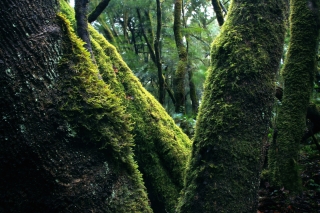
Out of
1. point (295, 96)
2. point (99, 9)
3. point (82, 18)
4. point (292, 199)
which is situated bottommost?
point (292, 199)

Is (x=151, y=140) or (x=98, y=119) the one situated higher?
(x=98, y=119)

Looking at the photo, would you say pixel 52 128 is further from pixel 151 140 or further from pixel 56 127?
pixel 151 140

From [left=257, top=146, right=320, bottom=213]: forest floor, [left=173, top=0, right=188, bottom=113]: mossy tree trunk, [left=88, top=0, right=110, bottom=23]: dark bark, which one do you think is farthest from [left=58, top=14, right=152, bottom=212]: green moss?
[left=173, top=0, right=188, bottom=113]: mossy tree trunk

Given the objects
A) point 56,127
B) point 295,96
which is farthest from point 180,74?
point 56,127

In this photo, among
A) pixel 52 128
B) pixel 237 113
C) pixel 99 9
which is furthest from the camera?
pixel 99 9

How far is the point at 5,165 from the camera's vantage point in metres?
1.51

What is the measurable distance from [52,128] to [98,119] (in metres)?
0.30

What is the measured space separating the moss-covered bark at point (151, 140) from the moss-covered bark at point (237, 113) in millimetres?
1440

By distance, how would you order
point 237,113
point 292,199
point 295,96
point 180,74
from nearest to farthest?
point 237,113
point 292,199
point 295,96
point 180,74

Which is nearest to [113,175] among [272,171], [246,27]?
[246,27]

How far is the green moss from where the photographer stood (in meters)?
1.74

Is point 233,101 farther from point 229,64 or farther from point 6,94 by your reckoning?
point 6,94

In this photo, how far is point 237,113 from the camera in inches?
76.9

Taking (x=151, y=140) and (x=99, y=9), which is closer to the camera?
(x=151, y=140)
